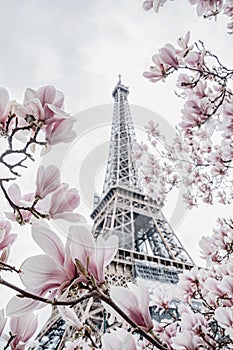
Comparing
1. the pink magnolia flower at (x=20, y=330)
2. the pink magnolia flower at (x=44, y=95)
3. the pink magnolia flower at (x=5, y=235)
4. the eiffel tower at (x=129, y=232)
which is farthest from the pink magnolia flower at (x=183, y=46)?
the eiffel tower at (x=129, y=232)

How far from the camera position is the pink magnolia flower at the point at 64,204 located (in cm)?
58

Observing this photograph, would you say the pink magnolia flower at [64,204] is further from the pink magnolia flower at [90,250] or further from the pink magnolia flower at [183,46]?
the pink magnolia flower at [183,46]

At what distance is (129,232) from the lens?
7852 millimetres

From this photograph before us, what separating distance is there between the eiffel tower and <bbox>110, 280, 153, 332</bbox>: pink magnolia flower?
5.09 m

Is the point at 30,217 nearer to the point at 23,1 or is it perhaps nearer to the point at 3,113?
the point at 3,113

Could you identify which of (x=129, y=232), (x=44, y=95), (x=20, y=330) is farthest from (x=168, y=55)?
(x=129, y=232)

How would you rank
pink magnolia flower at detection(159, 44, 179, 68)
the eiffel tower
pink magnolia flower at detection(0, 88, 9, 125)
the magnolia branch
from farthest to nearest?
1. the eiffel tower
2. pink magnolia flower at detection(159, 44, 179, 68)
3. pink magnolia flower at detection(0, 88, 9, 125)
4. the magnolia branch

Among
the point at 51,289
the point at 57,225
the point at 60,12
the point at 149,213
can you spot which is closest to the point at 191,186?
the point at 60,12

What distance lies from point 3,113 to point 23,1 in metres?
1.17

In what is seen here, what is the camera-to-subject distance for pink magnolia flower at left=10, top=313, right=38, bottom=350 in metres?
0.56

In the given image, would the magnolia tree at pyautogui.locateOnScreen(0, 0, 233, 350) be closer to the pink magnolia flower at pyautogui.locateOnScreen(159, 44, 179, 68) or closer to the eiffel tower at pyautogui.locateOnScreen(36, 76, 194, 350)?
the pink magnolia flower at pyautogui.locateOnScreen(159, 44, 179, 68)

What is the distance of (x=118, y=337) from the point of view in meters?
0.50

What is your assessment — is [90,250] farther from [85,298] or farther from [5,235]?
[5,235]

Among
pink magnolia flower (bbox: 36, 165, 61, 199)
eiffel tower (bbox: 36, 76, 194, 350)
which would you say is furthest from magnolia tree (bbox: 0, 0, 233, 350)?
eiffel tower (bbox: 36, 76, 194, 350)
